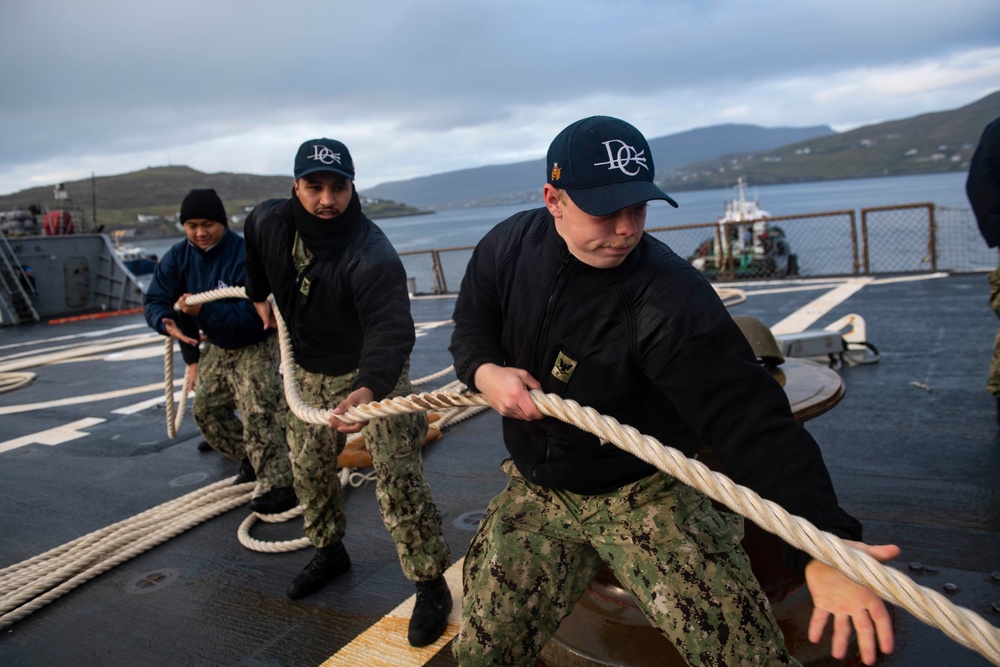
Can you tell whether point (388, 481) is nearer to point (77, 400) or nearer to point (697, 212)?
point (77, 400)

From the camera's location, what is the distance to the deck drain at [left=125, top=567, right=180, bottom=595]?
3.68 meters

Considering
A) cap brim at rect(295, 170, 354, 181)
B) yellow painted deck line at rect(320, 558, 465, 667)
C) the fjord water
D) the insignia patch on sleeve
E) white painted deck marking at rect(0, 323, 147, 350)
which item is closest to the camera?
the insignia patch on sleeve

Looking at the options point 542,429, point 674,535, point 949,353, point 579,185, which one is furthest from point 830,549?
point 949,353

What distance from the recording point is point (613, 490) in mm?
2021

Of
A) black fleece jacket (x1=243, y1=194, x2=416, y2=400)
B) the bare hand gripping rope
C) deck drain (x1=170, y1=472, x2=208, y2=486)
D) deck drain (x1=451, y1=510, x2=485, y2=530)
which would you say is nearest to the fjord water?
deck drain (x1=170, y1=472, x2=208, y2=486)

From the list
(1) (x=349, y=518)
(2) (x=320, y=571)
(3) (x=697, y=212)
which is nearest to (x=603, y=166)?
(2) (x=320, y=571)

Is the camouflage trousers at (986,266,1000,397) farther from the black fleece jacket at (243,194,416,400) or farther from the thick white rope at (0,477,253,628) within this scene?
the thick white rope at (0,477,253,628)

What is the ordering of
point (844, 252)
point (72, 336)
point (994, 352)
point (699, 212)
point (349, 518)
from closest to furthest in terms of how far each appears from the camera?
1. point (994, 352)
2. point (349, 518)
3. point (72, 336)
4. point (844, 252)
5. point (699, 212)

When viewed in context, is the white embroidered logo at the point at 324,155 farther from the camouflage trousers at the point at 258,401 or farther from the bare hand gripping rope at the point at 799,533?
the camouflage trousers at the point at 258,401

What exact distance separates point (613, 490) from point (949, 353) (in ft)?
18.7

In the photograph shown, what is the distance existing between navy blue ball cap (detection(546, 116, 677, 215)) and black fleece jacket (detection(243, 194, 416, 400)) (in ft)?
3.84

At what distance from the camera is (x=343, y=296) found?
10.5 ft

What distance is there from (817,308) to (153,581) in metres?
8.56

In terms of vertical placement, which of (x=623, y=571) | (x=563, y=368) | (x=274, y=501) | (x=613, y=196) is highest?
(x=613, y=196)
